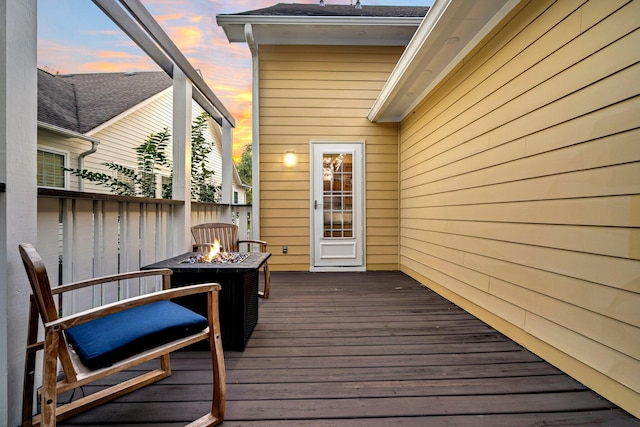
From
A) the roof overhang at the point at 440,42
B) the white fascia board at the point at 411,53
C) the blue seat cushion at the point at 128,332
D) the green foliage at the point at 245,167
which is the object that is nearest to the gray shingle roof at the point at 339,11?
the white fascia board at the point at 411,53

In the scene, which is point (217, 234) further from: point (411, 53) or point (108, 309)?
point (411, 53)

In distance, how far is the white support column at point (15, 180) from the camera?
1.25 m

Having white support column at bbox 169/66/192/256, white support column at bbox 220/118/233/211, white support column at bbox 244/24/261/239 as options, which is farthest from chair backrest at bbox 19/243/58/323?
white support column at bbox 244/24/261/239

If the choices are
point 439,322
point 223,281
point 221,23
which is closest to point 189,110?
point 223,281

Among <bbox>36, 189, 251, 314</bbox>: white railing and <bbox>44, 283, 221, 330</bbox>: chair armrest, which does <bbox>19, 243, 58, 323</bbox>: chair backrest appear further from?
<bbox>36, 189, 251, 314</bbox>: white railing

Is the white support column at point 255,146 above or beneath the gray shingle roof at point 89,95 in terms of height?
beneath

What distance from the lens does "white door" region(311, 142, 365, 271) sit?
5.04 m

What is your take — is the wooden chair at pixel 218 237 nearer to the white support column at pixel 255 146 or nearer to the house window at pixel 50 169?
the white support column at pixel 255 146

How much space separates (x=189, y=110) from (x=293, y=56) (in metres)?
2.68

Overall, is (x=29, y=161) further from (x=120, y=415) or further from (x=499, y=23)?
(x=499, y=23)

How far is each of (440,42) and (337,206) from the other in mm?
2849

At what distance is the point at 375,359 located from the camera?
6.50 ft

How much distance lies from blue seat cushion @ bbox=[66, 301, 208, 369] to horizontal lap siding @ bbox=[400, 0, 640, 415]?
209 centimetres

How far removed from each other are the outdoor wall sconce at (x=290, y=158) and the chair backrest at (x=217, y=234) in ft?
6.12
